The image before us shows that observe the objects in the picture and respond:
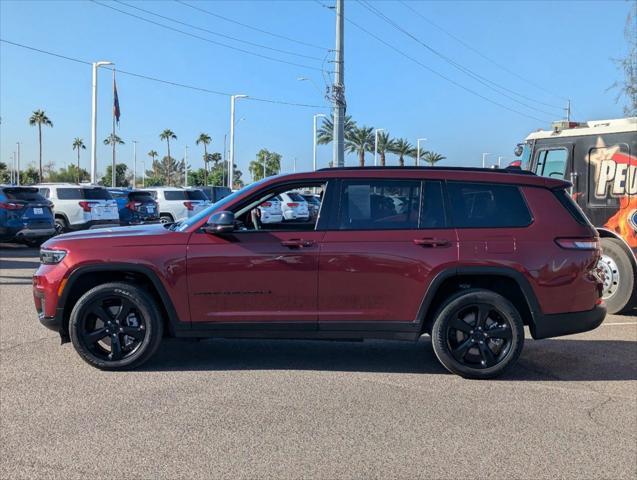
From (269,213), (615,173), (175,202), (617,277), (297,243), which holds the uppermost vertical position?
(615,173)

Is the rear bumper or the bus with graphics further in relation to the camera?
the bus with graphics

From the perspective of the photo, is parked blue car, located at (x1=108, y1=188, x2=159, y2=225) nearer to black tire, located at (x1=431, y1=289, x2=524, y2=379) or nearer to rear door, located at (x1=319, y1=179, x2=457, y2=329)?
rear door, located at (x1=319, y1=179, x2=457, y2=329)

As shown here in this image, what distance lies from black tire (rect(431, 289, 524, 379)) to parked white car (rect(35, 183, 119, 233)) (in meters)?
15.0

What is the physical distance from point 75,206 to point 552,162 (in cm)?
1405

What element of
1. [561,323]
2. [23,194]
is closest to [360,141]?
[23,194]

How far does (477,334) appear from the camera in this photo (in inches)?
220

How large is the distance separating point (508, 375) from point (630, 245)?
11.9 feet

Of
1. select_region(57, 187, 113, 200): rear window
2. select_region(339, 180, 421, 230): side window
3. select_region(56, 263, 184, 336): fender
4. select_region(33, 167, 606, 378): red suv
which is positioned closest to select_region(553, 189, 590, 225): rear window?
select_region(33, 167, 606, 378): red suv

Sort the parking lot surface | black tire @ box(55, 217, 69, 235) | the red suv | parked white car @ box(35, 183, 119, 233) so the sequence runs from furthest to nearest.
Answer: parked white car @ box(35, 183, 119, 233) < black tire @ box(55, 217, 69, 235) < the red suv < the parking lot surface

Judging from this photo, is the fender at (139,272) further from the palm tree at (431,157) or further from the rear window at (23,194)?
the palm tree at (431,157)

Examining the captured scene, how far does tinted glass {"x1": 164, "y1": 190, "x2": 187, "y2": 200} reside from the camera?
2500cm

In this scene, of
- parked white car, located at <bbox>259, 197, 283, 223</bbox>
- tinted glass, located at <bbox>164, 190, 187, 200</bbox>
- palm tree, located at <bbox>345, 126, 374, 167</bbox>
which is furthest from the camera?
palm tree, located at <bbox>345, 126, 374, 167</bbox>

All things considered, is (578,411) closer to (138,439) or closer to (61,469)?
(138,439)

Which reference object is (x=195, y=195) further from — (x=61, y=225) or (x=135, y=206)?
(x=61, y=225)
